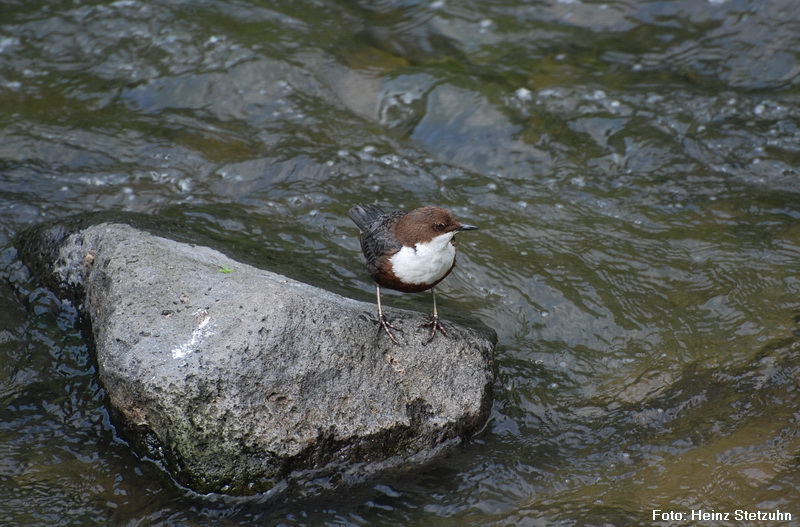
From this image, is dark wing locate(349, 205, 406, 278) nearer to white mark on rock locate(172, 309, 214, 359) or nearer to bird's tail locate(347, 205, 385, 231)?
bird's tail locate(347, 205, 385, 231)

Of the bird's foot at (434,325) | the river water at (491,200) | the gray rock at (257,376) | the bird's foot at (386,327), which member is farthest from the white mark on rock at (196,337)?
the bird's foot at (434,325)

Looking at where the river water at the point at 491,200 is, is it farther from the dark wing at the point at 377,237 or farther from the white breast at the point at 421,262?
the white breast at the point at 421,262

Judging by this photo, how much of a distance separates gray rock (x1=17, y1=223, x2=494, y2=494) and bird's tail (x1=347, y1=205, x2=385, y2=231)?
0.67 metres

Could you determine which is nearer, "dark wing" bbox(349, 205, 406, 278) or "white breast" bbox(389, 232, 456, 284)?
"white breast" bbox(389, 232, 456, 284)

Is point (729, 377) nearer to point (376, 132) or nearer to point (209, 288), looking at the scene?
point (209, 288)

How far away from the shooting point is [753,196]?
5.60m

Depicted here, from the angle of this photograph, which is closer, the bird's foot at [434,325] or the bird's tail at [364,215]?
the bird's foot at [434,325]

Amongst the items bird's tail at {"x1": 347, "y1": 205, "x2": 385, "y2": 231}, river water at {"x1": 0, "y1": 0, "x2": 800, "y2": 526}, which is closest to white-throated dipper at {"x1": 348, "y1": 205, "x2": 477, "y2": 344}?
bird's tail at {"x1": 347, "y1": 205, "x2": 385, "y2": 231}

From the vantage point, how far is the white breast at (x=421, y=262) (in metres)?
3.76

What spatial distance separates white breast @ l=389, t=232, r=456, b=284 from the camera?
3764 mm

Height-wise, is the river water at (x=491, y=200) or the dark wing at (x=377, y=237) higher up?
the dark wing at (x=377, y=237)

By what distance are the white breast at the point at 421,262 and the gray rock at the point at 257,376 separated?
0.32 m

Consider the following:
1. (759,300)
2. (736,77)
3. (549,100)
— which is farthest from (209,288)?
(736,77)

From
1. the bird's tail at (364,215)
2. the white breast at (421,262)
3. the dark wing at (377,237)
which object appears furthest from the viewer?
the bird's tail at (364,215)
